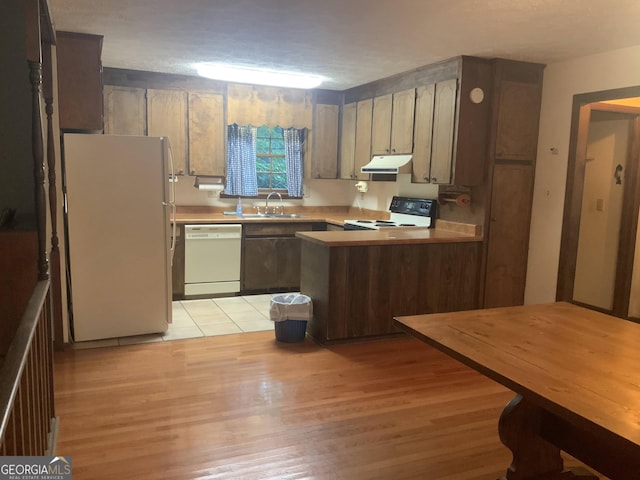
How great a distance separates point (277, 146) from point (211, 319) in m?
2.55

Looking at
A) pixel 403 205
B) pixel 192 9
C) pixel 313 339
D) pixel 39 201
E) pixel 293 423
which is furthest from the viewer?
pixel 403 205

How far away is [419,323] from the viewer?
87.0 inches

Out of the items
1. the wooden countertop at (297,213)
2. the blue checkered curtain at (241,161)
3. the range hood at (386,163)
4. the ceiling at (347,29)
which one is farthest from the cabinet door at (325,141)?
the ceiling at (347,29)

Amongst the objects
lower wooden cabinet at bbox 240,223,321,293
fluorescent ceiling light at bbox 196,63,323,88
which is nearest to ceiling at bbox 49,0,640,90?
fluorescent ceiling light at bbox 196,63,323,88

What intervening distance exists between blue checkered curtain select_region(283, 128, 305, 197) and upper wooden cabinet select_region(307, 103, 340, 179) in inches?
6.1

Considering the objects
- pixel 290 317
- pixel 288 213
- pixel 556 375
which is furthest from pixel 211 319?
pixel 556 375

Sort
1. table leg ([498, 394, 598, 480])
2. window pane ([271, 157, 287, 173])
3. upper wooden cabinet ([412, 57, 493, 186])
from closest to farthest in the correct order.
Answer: table leg ([498, 394, 598, 480]), upper wooden cabinet ([412, 57, 493, 186]), window pane ([271, 157, 287, 173])

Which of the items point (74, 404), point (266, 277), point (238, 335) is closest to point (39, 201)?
point (74, 404)

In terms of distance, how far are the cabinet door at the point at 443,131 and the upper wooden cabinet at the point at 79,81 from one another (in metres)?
2.82

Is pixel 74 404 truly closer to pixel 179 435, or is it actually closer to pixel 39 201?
pixel 179 435

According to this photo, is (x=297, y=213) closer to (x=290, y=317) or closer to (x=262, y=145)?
(x=262, y=145)

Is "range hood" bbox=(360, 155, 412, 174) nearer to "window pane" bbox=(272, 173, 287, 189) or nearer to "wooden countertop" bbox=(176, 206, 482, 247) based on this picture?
"wooden countertop" bbox=(176, 206, 482, 247)

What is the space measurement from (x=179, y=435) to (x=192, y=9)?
249 cm

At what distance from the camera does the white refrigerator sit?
395 cm
